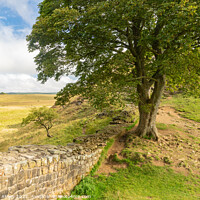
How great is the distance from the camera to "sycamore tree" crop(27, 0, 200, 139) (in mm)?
7754

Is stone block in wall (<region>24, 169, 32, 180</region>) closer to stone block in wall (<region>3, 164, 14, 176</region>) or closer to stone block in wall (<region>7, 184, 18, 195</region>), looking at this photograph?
stone block in wall (<region>7, 184, 18, 195</region>)

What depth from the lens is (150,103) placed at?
1224 cm

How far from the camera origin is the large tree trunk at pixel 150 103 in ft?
39.4

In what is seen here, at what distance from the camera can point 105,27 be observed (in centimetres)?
877

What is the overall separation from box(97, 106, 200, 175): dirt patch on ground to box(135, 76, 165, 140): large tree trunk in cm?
79

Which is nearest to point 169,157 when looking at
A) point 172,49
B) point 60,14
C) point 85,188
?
point 85,188

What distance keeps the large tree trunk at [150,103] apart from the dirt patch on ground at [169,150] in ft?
2.60

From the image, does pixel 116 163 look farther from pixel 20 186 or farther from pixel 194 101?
pixel 194 101

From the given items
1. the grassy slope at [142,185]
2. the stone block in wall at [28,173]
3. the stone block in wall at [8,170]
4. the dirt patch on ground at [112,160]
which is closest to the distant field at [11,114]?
the dirt patch on ground at [112,160]

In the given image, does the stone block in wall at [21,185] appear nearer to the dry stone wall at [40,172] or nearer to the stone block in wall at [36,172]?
the dry stone wall at [40,172]

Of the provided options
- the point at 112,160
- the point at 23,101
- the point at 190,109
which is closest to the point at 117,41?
the point at 112,160

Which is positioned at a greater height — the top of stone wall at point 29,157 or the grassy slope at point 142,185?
the top of stone wall at point 29,157

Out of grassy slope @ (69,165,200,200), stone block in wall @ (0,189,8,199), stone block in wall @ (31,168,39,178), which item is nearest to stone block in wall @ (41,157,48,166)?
stone block in wall @ (31,168,39,178)

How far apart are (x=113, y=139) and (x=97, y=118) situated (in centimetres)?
1014
